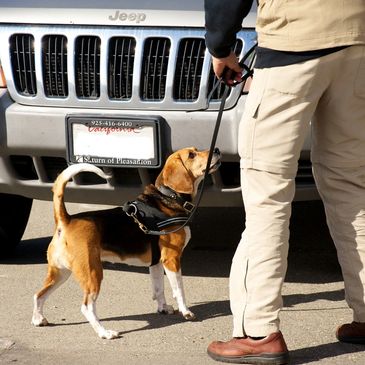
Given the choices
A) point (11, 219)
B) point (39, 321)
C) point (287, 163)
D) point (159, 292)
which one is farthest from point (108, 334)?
point (11, 219)

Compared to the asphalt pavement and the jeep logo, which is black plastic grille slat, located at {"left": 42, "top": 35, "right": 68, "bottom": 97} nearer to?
the jeep logo

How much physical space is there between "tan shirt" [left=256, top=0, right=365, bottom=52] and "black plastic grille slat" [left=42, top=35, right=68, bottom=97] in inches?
74.7

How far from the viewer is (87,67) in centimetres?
580

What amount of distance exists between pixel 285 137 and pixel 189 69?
148cm

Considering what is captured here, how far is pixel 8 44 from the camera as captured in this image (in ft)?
19.3

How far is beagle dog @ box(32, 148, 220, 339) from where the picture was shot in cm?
512

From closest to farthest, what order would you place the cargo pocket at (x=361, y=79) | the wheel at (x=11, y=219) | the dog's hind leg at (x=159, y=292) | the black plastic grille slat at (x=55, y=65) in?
the cargo pocket at (x=361, y=79) < the dog's hind leg at (x=159, y=292) < the black plastic grille slat at (x=55, y=65) < the wheel at (x=11, y=219)

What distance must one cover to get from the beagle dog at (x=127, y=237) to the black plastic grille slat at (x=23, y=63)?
0.84m

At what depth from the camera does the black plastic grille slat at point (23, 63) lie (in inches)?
232

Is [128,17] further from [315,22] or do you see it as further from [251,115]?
[315,22]

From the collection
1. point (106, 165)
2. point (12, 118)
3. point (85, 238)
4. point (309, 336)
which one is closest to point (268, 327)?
point (309, 336)

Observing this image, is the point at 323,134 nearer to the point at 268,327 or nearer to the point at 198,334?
the point at 268,327

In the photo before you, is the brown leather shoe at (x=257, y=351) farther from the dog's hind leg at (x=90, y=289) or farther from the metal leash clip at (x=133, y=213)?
the metal leash clip at (x=133, y=213)

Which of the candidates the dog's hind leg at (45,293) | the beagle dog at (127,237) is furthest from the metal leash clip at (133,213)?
the dog's hind leg at (45,293)
